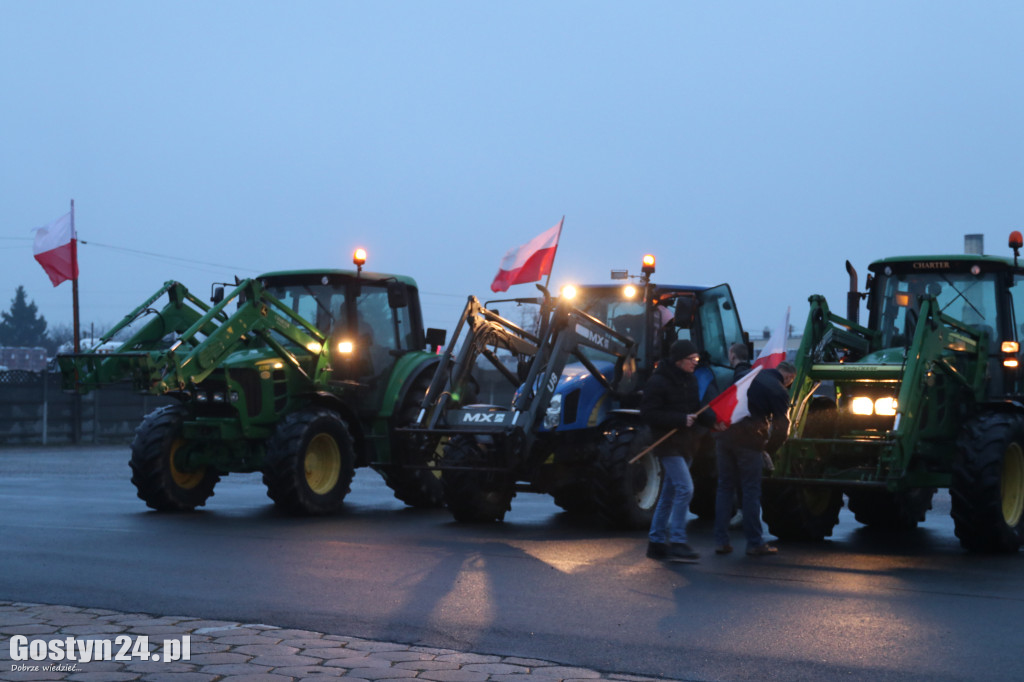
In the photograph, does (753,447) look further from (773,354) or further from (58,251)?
(58,251)

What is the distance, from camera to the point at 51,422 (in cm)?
3250

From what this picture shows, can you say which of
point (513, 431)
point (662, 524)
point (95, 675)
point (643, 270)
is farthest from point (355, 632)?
point (643, 270)

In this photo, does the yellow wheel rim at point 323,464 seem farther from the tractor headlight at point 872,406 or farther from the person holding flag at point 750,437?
the tractor headlight at point 872,406

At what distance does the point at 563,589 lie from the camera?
9227 millimetres

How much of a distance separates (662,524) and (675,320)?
3.21m

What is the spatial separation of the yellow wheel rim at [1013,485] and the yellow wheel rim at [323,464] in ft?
23.8

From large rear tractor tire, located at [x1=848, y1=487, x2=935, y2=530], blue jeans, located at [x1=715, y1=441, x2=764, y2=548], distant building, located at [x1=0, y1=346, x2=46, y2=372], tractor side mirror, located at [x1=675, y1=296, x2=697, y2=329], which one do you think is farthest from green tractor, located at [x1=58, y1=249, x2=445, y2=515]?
distant building, located at [x1=0, y1=346, x2=46, y2=372]

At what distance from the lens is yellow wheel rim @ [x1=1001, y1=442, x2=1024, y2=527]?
11.6m

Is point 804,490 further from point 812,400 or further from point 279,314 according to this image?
point 279,314

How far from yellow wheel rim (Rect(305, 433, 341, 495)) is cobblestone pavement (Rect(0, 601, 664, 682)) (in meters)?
6.81

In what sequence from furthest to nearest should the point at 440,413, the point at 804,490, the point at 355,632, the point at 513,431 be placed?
the point at 440,413 → the point at 513,431 → the point at 804,490 → the point at 355,632

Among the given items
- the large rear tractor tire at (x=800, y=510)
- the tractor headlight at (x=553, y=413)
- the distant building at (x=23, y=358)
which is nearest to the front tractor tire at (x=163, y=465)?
the tractor headlight at (x=553, y=413)

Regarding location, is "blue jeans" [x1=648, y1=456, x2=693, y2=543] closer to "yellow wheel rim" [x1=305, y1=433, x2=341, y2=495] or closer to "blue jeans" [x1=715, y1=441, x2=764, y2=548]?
"blue jeans" [x1=715, y1=441, x2=764, y2=548]

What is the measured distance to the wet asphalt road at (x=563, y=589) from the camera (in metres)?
7.12
